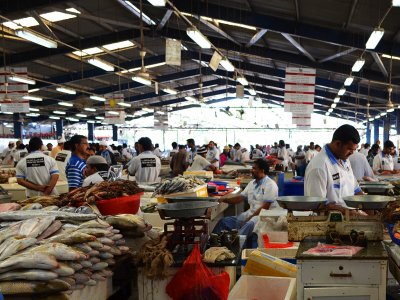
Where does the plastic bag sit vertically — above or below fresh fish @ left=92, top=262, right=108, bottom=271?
below

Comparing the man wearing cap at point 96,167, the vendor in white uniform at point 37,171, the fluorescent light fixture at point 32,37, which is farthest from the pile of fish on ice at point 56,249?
the fluorescent light fixture at point 32,37

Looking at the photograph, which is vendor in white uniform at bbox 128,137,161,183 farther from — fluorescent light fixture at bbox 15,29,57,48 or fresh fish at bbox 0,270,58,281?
fresh fish at bbox 0,270,58,281

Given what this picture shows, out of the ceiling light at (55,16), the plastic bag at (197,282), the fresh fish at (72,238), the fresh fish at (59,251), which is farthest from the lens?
the ceiling light at (55,16)

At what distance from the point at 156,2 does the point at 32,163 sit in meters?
3.22

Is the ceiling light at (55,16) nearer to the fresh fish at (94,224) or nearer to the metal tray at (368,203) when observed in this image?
the fresh fish at (94,224)

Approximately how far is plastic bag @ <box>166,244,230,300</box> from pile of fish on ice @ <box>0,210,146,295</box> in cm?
52

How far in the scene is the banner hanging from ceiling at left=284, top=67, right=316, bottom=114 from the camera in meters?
12.5

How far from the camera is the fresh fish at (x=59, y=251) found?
2857 mm

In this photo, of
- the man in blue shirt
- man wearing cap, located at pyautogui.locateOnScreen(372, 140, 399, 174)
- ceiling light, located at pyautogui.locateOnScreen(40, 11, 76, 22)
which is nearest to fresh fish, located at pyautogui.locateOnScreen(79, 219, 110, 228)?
the man in blue shirt

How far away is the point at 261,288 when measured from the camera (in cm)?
368

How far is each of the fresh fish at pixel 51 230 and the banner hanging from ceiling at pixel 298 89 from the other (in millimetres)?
9792

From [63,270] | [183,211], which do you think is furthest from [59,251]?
[183,211]

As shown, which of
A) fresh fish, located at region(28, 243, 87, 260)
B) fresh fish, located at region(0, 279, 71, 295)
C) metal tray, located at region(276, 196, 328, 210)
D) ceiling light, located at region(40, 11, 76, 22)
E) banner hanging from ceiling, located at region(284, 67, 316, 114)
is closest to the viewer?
fresh fish, located at region(0, 279, 71, 295)

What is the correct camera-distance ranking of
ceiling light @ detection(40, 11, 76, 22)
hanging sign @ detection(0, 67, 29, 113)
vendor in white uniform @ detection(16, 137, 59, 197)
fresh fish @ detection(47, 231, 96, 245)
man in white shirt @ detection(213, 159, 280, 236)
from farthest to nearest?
hanging sign @ detection(0, 67, 29, 113) → ceiling light @ detection(40, 11, 76, 22) → vendor in white uniform @ detection(16, 137, 59, 197) → man in white shirt @ detection(213, 159, 280, 236) → fresh fish @ detection(47, 231, 96, 245)
